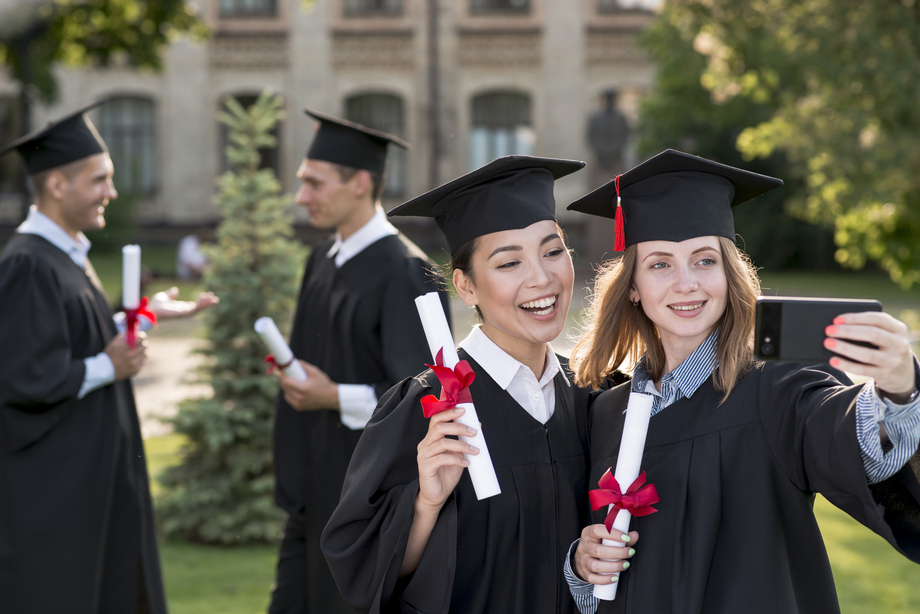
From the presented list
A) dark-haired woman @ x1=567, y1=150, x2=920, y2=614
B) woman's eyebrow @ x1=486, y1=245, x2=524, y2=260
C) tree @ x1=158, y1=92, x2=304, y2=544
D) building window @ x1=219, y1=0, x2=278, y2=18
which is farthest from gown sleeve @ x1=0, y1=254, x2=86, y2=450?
building window @ x1=219, y1=0, x2=278, y2=18

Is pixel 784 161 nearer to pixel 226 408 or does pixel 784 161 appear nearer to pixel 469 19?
pixel 469 19

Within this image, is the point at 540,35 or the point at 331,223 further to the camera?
the point at 540,35

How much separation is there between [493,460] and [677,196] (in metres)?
0.85

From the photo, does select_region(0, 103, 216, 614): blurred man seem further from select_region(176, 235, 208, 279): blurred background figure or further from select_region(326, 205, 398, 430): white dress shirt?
select_region(176, 235, 208, 279): blurred background figure

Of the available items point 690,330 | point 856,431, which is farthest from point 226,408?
point 856,431

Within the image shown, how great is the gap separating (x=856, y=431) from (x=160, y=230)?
25982 millimetres

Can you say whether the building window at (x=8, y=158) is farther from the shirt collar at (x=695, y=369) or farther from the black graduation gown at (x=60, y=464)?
the shirt collar at (x=695, y=369)

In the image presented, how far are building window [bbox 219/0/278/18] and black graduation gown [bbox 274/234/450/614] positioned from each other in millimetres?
23872

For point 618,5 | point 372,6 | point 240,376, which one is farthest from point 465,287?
point 372,6

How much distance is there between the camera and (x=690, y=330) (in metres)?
2.27

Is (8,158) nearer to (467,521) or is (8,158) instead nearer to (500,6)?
(500,6)

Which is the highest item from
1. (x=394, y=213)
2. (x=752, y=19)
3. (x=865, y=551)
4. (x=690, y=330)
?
(x=752, y=19)

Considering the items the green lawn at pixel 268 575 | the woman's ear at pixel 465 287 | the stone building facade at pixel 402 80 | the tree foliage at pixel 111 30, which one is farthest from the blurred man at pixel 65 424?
the stone building facade at pixel 402 80

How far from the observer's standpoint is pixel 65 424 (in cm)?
397
